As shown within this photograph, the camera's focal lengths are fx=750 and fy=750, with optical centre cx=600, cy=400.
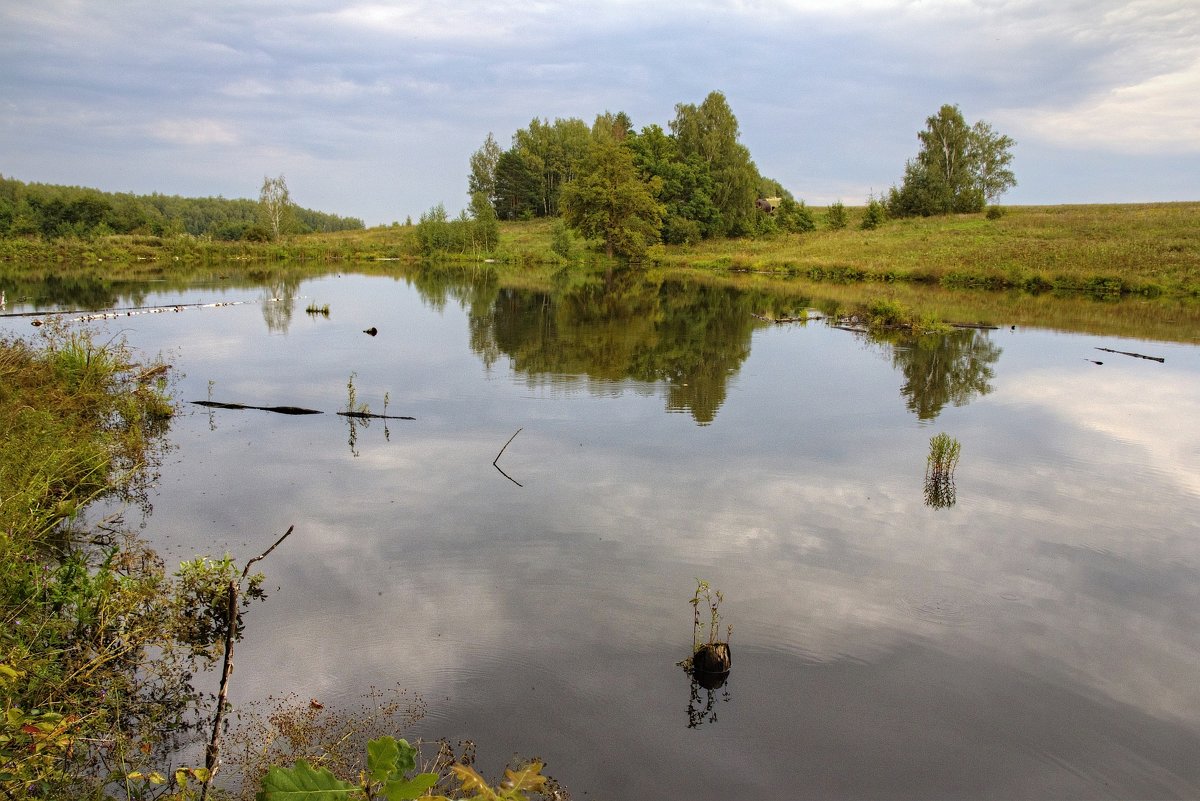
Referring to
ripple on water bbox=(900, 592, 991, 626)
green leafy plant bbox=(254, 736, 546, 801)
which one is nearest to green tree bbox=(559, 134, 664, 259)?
ripple on water bbox=(900, 592, 991, 626)

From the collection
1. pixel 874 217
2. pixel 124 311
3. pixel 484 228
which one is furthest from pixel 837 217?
pixel 124 311

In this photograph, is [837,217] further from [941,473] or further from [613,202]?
[941,473]

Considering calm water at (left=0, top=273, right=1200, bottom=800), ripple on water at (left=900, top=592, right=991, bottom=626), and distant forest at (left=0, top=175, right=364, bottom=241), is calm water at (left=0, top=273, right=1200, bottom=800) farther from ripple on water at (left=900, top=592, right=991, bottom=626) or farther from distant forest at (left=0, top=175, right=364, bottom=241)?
distant forest at (left=0, top=175, right=364, bottom=241)

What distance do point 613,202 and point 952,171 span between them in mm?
32166

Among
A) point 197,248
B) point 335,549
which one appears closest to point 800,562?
point 335,549

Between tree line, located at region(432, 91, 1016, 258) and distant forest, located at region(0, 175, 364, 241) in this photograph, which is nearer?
tree line, located at region(432, 91, 1016, 258)

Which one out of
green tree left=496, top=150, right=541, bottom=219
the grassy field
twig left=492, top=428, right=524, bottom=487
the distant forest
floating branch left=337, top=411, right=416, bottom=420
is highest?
green tree left=496, top=150, right=541, bottom=219

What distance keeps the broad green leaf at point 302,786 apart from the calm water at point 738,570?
7.59ft

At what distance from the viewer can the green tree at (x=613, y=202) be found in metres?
60.2

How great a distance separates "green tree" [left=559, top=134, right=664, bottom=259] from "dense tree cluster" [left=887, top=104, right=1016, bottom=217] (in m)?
23.2

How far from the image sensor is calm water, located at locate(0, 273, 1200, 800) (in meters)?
4.97

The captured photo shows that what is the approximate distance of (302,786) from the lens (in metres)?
2.48

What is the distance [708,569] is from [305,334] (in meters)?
18.7

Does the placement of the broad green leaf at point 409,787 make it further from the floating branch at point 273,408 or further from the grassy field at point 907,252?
the grassy field at point 907,252
